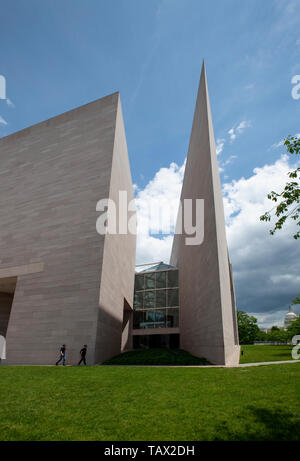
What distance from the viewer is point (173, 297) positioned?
3425cm

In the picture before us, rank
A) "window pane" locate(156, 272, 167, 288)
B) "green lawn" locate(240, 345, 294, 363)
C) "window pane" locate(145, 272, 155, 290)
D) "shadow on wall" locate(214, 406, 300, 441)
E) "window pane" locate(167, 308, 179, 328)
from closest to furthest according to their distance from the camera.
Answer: "shadow on wall" locate(214, 406, 300, 441)
"green lawn" locate(240, 345, 294, 363)
"window pane" locate(167, 308, 179, 328)
"window pane" locate(156, 272, 167, 288)
"window pane" locate(145, 272, 155, 290)

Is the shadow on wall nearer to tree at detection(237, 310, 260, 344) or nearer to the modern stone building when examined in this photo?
the modern stone building

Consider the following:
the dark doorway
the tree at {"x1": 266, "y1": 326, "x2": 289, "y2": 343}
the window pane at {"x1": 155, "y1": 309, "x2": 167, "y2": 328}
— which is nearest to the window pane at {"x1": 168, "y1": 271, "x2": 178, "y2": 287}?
the window pane at {"x1": 155, "y1": 309, "x2": 167, "y2": 328}

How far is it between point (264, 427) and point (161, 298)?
104ft

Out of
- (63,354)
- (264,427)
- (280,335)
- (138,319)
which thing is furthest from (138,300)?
(264,427)

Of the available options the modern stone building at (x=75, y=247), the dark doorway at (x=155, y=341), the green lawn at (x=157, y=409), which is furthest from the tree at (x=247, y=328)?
the green lawn at (x=157, y=409)

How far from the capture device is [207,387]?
21.0 ft

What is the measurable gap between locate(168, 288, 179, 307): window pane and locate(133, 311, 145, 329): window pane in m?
4.39

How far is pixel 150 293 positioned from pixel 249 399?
3104 cm

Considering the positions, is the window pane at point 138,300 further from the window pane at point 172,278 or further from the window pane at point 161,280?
the window pane at point 172,278

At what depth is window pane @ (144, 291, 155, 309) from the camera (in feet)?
114

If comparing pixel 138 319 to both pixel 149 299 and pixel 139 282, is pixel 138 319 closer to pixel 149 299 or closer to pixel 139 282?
pixel 149 299

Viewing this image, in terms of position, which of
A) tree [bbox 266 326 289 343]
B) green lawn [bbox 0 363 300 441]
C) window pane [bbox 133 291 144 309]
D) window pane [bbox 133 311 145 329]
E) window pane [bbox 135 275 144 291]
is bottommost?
green lawn [bbox 0 363 300 441]

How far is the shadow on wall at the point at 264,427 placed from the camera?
3525 millimetres
